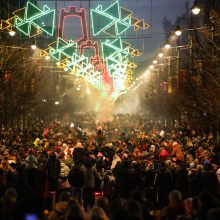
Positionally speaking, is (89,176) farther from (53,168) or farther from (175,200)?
(175,200)

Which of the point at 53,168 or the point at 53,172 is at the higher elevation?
the point at 53,168

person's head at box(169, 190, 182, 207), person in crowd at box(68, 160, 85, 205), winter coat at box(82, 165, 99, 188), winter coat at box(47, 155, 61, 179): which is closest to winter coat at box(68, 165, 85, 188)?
person in crowd at box(68, 160, 85, 205)

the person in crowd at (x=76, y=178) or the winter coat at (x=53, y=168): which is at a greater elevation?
the winter coat at (x=53, y=168)

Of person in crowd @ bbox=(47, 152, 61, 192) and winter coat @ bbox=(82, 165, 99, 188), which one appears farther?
person in crowd @ bbox=(47, 152, 61, 192)

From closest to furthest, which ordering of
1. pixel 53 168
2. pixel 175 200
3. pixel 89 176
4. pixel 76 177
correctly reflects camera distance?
pixel 175 200, pixel 76 177, pixel 89 176, pixel 53 168

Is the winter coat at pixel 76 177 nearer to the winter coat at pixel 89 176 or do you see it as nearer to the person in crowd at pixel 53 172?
the winter coat at pixel 89 176

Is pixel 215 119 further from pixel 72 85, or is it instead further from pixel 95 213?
pixel 72 85

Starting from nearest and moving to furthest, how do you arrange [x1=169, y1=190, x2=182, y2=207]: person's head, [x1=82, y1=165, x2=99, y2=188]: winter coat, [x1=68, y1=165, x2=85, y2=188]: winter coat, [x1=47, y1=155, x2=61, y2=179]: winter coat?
[x1=169, y1=190, x2=182, y2=207]: person's head < [x1=68, y1=165, x2=85, y2=188]: winter coat < [x1=82, y1=165, x2=99, y2=188]: winter coat < [x1=47, y1=155, x2=61, y2=179]: winter coat

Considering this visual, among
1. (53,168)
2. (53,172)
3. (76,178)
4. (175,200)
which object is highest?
(53,168)

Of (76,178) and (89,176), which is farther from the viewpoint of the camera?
(89,176)

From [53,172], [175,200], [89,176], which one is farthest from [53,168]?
[175,200]

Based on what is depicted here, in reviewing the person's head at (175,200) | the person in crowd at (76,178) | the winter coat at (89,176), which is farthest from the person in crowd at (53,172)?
the person's head at (175,200)

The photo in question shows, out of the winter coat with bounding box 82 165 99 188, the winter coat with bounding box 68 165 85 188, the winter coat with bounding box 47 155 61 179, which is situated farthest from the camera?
the winter coat with bounding box 47 155 61 179

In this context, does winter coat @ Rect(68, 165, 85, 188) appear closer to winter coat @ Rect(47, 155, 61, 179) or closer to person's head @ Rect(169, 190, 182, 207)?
winter coat @ Rect(47, 155, 61, 179)
